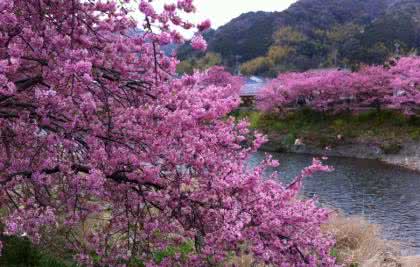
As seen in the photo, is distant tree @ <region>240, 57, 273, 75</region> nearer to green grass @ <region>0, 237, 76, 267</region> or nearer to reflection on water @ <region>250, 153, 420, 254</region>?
reflection on water @ <region>250, 153, 420, 254</region>

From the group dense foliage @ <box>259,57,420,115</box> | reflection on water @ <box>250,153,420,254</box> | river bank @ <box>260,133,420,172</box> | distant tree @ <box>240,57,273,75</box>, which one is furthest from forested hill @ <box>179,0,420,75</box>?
reflection on water @ <box>250,153,420,254</box>

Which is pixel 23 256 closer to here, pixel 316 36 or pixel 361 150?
pixel 361 150

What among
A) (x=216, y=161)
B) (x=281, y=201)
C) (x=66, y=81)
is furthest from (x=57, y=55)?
(x=281, y=201)

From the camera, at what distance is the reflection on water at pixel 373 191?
57.3 feet

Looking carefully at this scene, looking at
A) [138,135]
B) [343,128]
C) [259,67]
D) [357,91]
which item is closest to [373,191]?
[343,128]

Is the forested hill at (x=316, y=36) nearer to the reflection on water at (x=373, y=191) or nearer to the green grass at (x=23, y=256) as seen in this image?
the reflection on water at (x=373, y=191)

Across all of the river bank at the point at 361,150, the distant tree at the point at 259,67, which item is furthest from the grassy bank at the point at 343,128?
the distant tree at the point at 259,67

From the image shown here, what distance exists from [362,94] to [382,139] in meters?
7.43

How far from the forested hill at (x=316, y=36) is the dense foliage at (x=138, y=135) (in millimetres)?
53430

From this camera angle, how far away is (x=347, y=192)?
2270cm

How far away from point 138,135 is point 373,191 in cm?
2021

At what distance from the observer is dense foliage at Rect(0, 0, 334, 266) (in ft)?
Answer: 15.1

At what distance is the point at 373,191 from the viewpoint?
22969 mm

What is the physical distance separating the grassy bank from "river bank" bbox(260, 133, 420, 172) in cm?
24
